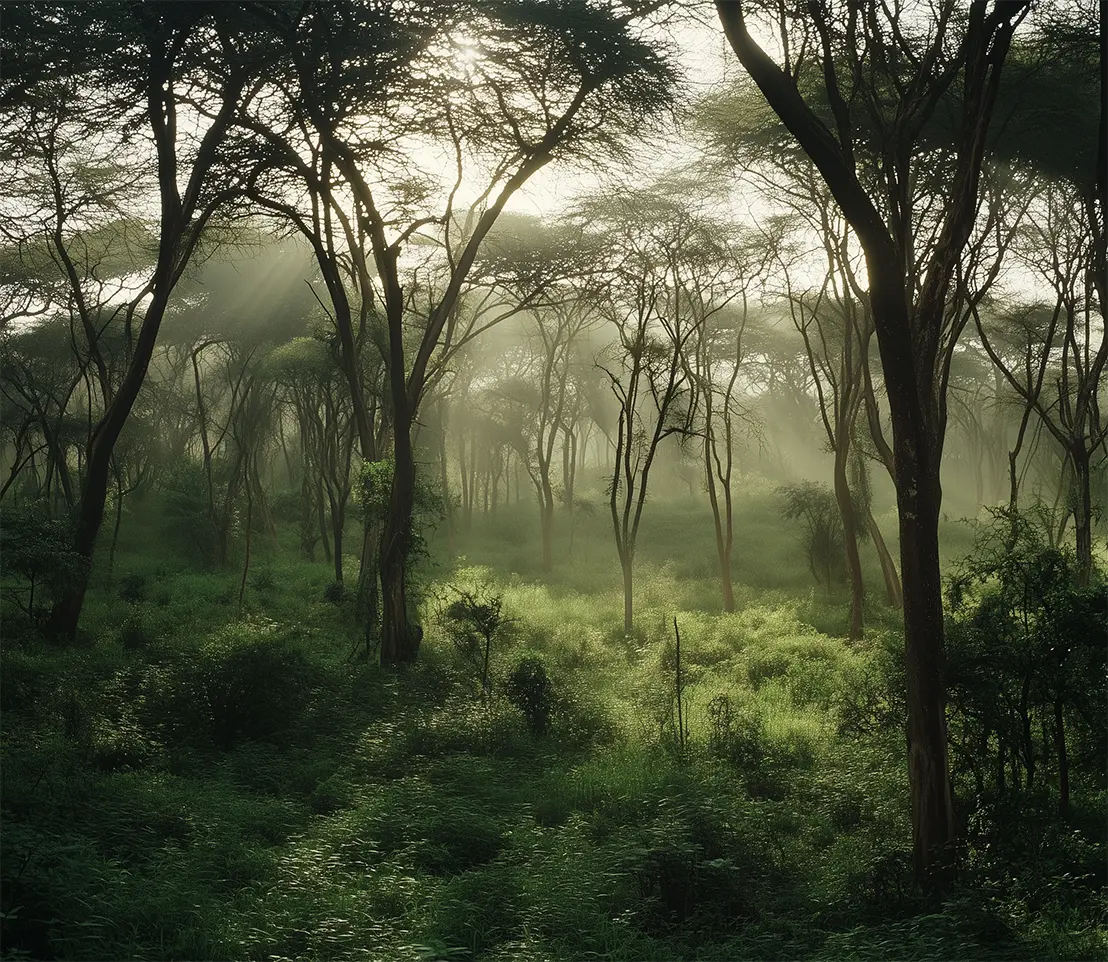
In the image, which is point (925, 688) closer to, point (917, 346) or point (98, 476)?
point (917, 346)

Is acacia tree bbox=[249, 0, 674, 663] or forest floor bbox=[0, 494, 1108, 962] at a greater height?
acacia tree bbox=[249, 0, 674, 663]

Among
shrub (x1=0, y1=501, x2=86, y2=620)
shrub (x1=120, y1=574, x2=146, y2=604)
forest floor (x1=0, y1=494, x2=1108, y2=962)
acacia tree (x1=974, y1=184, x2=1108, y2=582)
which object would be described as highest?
acacia tree (x1=974, y1=184, x2=1108, y2=582)

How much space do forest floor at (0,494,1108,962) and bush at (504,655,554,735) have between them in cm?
19

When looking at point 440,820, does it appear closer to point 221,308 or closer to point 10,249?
point 10,249

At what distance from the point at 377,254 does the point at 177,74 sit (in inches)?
132

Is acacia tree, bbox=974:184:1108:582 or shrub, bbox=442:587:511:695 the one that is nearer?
shrub, bbox=442:587:511:695

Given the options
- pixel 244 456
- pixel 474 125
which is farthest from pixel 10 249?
pixel 474 125

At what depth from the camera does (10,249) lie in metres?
21.0

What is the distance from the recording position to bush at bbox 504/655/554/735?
1067cm

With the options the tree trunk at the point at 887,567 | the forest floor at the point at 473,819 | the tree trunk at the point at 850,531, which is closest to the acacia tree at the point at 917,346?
the forest floor at the point at 473,819

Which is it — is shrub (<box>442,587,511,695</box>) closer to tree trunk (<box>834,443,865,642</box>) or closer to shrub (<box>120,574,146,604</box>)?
tree trunk (<box>834,443,865,642</box>)

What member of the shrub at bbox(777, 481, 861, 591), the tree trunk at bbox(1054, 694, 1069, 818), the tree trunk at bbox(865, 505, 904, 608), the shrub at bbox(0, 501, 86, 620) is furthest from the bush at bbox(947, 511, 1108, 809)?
the shrub at bbox(777, 481, 861, 591)

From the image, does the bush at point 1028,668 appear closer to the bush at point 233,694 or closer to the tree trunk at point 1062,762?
the tree trunk at point 1062,762

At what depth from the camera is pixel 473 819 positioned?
7.29 metres
